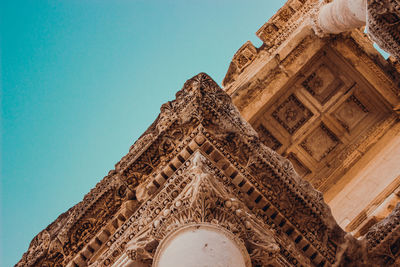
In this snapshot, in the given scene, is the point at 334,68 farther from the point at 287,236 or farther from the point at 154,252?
the point at 154,252

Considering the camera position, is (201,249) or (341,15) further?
(341,15)

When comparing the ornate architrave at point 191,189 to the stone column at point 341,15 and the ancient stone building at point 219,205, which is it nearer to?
the ancient stone building at point 219,205

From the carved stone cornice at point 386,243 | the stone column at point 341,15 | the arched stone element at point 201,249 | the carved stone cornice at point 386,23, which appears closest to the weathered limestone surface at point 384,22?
the carved stone cornice at point 386,23

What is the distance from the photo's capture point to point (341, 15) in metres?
9.95

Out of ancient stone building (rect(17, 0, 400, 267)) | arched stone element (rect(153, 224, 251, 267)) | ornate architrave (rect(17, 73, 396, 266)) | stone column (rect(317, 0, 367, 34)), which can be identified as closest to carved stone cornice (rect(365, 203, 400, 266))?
ancient stone building (rect(17, 0, 400, 267))

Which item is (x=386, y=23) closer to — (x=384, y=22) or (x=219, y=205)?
(x=384, y=22)

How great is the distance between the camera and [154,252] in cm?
514

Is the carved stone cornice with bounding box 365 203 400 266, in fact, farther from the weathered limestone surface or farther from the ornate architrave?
the weathered limestone surface

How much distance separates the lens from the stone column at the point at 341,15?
28.2ft

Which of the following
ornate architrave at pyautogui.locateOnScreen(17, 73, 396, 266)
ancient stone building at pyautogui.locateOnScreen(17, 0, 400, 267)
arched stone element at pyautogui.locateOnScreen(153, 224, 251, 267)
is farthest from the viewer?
ornate architrave at pyautogui.locateOnScreen(17, 73, 396, 266)

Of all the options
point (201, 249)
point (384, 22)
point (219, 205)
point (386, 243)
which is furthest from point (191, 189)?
point (384, 22)

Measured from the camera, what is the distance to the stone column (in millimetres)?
8602

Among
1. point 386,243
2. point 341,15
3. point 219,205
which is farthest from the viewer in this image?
point 341,15

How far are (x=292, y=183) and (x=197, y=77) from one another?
1.95m
